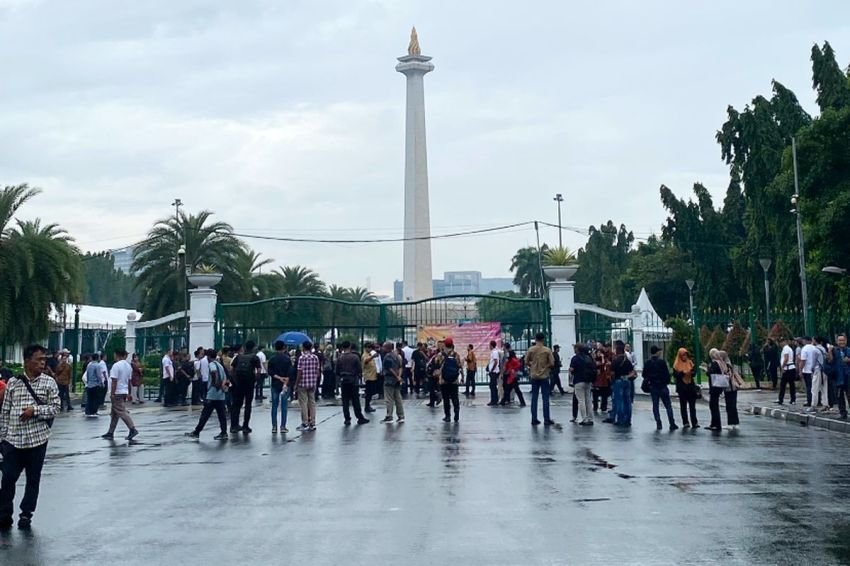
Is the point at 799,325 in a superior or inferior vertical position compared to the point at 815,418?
superior

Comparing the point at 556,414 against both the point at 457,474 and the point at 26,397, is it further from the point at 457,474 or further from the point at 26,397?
the point at 26,397

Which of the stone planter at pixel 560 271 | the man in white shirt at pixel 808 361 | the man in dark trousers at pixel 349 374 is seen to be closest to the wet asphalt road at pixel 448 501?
the man in dark trousers at pixel 349 374

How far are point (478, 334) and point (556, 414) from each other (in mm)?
11243


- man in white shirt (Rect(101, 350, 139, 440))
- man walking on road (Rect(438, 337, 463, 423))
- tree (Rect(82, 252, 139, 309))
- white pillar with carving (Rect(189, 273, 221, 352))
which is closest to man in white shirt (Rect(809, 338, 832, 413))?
man walking on road (Rect(438, 337, 463, 423))

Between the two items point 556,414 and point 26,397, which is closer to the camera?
point 26,397

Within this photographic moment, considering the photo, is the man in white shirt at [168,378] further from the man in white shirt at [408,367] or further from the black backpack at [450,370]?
the black backpack at [450,370]

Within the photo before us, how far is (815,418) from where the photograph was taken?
2177 cm

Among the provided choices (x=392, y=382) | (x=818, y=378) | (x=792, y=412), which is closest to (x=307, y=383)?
(x=392, y=382)

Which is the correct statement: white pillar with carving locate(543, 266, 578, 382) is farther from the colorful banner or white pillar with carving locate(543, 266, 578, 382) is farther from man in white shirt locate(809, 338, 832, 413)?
man in white shirt locate(809, 338, 832, 413)

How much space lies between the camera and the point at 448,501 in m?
11.1

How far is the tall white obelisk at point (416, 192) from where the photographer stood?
64.4 m

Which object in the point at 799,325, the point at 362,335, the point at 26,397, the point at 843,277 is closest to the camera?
the point at 26,397

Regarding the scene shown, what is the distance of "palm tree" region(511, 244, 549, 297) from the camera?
363ft

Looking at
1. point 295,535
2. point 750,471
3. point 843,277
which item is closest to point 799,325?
point 843,277
